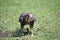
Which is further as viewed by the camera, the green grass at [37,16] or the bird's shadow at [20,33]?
the green grass at [37,16]

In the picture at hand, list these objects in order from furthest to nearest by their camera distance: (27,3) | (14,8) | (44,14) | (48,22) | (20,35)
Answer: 1. (27,3)
2. (14,8)
3. (44,14)
4. (48,22)
5. (20,35)

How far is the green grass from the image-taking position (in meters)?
9.92

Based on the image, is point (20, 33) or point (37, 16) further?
point (37, 16)

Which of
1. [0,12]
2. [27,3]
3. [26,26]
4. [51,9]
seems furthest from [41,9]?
[26,26]

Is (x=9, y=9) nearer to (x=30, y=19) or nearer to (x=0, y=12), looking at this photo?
(x=0, y=12)

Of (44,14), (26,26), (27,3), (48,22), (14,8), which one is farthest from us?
(27,3)

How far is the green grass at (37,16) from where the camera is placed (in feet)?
32.6

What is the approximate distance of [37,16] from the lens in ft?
41.5

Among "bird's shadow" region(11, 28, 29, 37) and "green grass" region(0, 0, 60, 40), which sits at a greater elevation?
"green grass" region(0, 0, 60, 40)

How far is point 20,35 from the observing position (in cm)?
970

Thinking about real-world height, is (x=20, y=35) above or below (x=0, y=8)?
below

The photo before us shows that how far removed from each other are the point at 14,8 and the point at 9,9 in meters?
0.39

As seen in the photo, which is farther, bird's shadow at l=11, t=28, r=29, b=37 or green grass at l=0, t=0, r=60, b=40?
green grass at l=0, t=0, r=60, b=40

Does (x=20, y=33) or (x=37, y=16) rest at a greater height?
(x=37, y=16)
